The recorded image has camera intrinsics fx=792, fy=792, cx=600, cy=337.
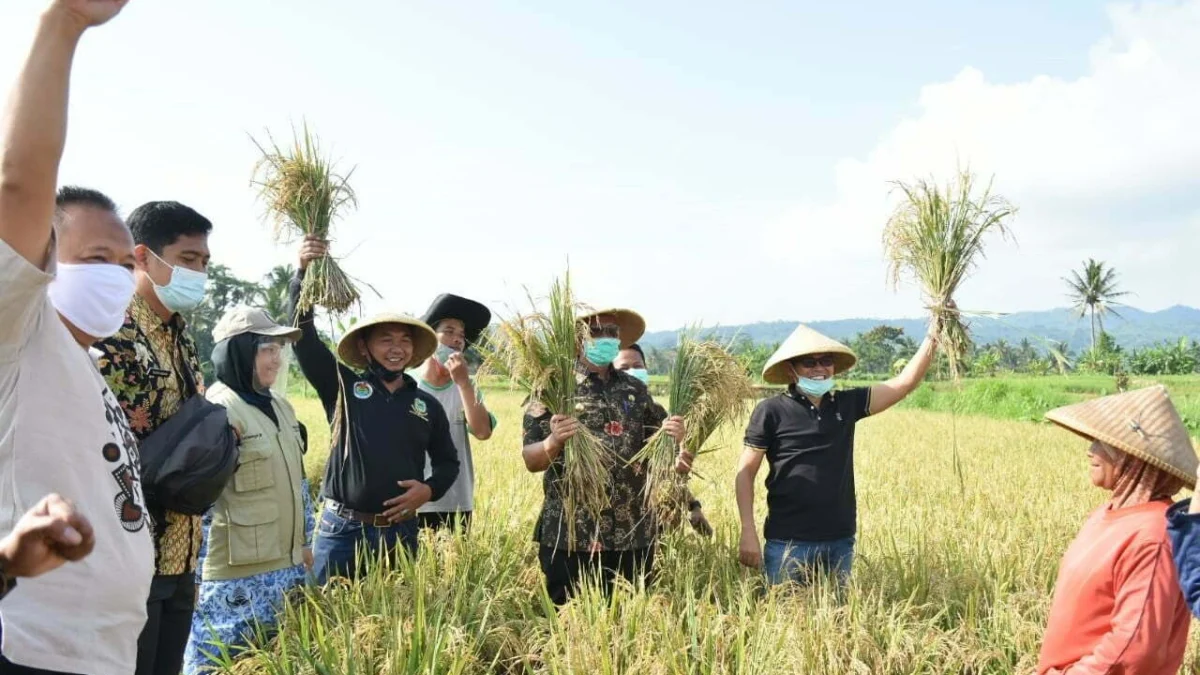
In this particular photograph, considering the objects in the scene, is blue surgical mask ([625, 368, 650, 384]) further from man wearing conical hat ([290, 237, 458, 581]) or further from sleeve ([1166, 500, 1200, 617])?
sleeve ([1166, 500, 1200, 617])

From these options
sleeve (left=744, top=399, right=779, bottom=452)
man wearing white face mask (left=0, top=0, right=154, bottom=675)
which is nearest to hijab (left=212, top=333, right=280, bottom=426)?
man wearing white face mask (left=0, top=0, right=154, bottom=675)

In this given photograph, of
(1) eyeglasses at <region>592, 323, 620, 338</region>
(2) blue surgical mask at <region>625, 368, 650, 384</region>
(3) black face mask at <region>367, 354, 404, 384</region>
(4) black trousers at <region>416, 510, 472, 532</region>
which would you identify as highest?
(1) eyeglasses at <region>592, 323, 620, 338</region>

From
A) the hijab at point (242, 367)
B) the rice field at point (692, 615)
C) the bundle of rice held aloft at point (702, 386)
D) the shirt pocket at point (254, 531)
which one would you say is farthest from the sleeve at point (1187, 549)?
the hijab at point (242, 367)

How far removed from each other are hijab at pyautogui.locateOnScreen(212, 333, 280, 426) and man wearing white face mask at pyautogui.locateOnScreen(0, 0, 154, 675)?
5.18 ft

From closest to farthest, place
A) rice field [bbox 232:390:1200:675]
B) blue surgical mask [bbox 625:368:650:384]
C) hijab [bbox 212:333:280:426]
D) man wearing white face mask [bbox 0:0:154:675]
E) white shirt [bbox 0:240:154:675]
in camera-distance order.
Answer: man wearing white face mask [bbox 0:0:154:675]
white shirt [bbox 0:240:154:675]
rice field [bbox 232:390:1200:675]
hijab [bbox 212:333:280:426]
blue surgical mask [bbox 625:368:650:384]

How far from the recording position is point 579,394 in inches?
150

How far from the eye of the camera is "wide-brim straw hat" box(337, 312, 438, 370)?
3877mm

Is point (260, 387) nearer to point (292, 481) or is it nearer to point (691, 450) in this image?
point (292, 481)

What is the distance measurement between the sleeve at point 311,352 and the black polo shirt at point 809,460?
2.04 m

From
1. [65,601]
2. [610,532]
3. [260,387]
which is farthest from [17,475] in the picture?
[610,532]

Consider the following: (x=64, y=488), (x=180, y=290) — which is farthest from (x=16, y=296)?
(x=180, y=290)

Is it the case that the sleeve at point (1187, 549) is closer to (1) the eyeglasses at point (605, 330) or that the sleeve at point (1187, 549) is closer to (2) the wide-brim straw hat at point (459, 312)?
(1) the eyeglasses at point (605, 330)

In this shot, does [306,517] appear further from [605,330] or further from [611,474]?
[605,330]

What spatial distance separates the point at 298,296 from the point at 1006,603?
3.63 m
